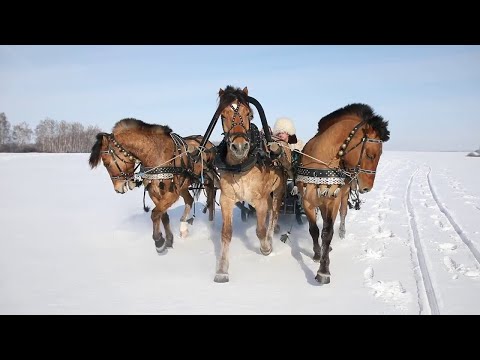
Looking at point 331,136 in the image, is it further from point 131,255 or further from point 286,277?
point 131,255

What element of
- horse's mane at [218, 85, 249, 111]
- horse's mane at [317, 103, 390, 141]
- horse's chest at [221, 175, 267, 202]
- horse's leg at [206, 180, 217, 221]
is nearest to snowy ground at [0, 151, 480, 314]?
horse's leg at [206, 180, 217, 221]

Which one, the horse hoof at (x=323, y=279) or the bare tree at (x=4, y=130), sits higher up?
the bare tree at (x=4, y=130)

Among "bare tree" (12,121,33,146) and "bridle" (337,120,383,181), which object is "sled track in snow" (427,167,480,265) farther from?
"bare tree" (12,121,33,146)

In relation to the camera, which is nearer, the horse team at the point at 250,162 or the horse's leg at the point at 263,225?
the horse team at the point at 250,162

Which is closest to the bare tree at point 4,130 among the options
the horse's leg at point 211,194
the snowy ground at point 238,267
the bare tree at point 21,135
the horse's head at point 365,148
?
the bare tree at point 21,135

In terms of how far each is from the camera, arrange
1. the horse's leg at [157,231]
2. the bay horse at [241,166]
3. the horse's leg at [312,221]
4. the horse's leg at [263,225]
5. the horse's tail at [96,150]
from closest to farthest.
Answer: the bay horse at [241,166] < the horse's leg at [312,221] < the horse's leg at [263,225] < the horse's tail at [96,150] < the horse's leg at [157,231]

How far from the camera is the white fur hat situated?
6711 mm

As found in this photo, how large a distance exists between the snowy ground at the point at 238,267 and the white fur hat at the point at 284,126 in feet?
6.52

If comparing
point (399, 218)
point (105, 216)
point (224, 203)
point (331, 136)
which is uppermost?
point (331, 136)

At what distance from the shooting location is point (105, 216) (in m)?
9.35

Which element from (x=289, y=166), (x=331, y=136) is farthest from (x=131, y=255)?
(x=331, y=136)

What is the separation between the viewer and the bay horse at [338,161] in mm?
4437

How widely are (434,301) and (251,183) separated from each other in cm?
259

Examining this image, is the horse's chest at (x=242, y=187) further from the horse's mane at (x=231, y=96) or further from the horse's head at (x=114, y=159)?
the horse's head at (x=114, y=159)
